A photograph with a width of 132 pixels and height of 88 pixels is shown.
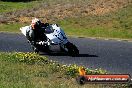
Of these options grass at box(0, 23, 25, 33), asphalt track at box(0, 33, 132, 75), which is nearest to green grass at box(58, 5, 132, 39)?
asphalt track at box(0, 33, 132, 75)

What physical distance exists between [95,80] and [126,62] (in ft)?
31.2

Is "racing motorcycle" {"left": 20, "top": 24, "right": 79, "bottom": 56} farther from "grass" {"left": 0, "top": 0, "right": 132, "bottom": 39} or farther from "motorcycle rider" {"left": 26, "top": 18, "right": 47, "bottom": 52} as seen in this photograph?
"grass" {"left": 0, "top": 0, "right": 132, "bottom": 39}

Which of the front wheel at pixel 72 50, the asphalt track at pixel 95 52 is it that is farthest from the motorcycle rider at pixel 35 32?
the front wheel at pixel 72 50

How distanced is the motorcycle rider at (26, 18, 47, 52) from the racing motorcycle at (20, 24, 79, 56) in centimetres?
18

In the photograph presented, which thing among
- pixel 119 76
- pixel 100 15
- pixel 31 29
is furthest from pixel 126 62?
pixel 100 15

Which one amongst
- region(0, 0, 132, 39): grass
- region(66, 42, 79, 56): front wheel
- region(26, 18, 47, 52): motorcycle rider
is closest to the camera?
region(66, 42, 79, 56): front wheel

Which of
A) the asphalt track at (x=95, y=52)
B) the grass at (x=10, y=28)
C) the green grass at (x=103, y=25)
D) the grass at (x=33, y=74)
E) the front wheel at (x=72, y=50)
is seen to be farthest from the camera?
the grass at (x=10, y=28)

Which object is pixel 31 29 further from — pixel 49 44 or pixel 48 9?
pixel 48 9

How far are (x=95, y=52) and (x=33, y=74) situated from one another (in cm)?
761

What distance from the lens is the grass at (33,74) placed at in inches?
600

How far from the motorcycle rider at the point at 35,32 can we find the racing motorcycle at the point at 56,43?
0.18 metres

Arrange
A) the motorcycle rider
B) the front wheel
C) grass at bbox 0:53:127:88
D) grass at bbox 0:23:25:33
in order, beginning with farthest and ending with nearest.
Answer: grass at bbox 0:23:25:33, the motorcycle rider, the front wheel, grass at bbox 0:53:127:88

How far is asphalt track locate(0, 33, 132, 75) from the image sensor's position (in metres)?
20.8

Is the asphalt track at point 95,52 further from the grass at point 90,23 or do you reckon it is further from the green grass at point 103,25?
the grass at point 90,23
